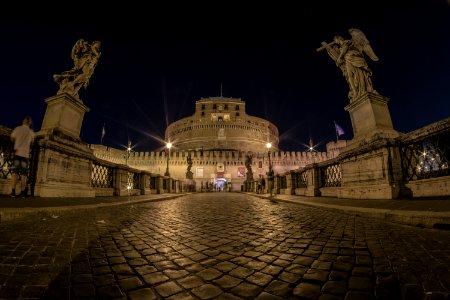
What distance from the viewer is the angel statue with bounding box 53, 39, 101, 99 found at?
7871 mm

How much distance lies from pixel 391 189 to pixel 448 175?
3.80 ft

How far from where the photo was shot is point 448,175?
4973mm

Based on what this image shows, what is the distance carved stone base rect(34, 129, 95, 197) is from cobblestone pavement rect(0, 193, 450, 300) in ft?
12.0

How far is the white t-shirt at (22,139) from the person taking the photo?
5.41 m

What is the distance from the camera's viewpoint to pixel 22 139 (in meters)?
5.50

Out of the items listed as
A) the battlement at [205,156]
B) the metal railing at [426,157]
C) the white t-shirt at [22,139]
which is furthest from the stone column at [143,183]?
the battlement at [205,156]

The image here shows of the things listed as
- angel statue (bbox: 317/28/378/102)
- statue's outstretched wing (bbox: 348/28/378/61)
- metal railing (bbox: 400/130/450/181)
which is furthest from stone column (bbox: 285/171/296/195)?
metal railing (bbox: 400/130/450/181)

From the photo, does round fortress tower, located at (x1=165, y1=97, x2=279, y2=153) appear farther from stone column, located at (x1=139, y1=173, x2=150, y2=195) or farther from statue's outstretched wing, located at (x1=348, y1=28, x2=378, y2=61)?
statue's outstretched wing, located at (x1=348, y1=28, x2=378, y2=61)

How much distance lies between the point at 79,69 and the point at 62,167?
4048 millimetres

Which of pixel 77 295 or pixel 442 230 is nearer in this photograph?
pixel 77 295

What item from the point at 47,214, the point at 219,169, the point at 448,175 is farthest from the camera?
the point at 219,169

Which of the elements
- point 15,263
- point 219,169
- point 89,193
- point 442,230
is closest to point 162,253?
point 15,263

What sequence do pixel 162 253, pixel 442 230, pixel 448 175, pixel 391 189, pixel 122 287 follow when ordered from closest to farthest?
pixel 122 287
pixel 162 253
pixel 442 230
pixel 448 175
pixel 391 189

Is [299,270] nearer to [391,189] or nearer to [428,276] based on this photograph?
[428,276]
